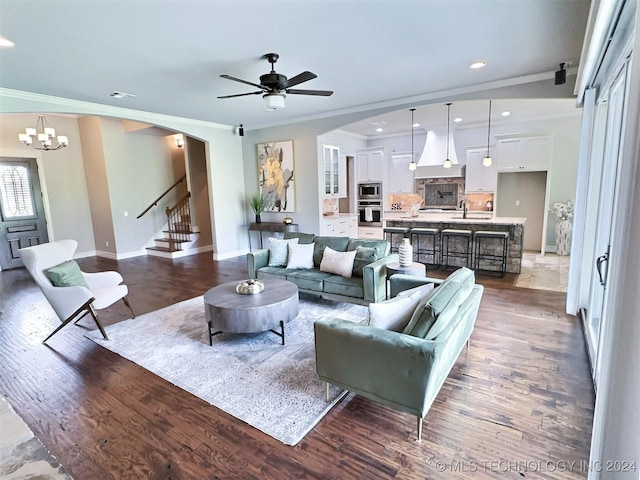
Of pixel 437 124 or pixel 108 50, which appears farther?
pixel 437 124

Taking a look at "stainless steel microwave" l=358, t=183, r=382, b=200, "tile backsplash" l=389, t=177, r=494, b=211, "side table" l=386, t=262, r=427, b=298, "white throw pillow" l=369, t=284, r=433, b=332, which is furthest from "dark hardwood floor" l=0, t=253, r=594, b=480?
"stainless steel microwave" l=358, t=183, r=382, b=200

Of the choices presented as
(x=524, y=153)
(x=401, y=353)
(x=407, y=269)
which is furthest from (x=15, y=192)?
(x=524, y=153)

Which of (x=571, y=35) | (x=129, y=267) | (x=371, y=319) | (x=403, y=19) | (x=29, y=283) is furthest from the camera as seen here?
(x=129, y=267)

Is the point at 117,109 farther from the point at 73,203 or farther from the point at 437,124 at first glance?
the point at 437,124

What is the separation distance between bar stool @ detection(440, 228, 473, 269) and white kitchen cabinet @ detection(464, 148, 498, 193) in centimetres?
274

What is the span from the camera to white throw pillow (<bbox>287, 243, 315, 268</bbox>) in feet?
15.6

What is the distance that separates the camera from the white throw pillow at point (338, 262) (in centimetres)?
432

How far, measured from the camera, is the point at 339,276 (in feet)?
14.3

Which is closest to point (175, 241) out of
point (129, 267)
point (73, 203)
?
point (129, 267)

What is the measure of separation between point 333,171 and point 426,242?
8.95 ft

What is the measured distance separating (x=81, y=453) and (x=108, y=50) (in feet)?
11.7

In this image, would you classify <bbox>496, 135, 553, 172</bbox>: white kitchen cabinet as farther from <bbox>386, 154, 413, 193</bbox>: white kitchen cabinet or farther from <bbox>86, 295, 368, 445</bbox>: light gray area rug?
<bbox>86, 295, 368, 445</bbox>: light gray area rug

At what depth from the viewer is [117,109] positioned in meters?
5.59

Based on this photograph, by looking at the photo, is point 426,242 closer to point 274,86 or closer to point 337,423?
point 274,86
